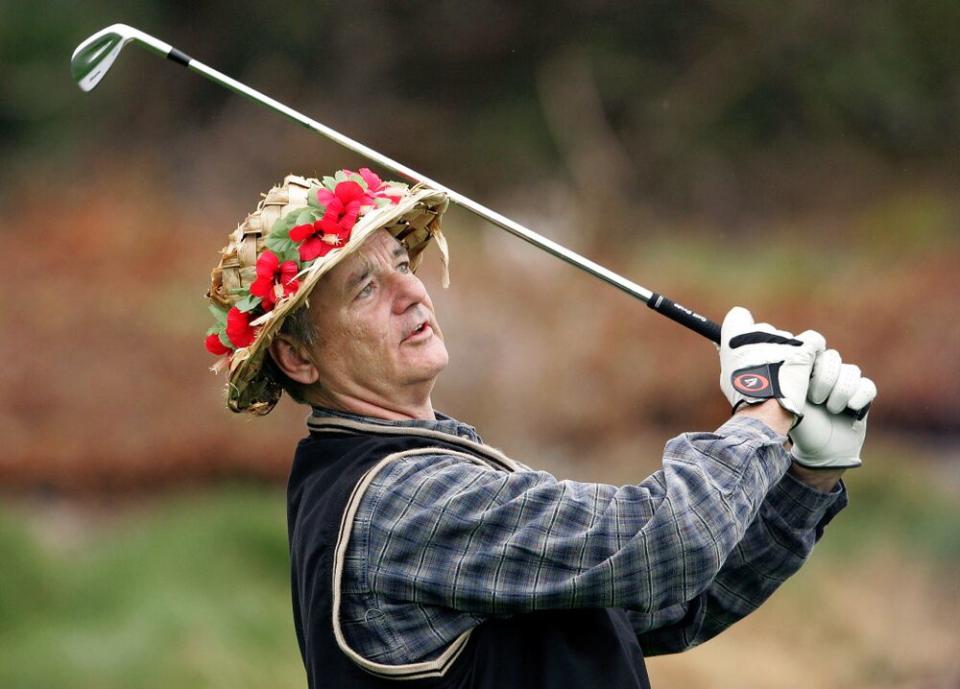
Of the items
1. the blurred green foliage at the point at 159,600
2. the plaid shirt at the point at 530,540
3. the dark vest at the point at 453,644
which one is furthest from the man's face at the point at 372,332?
the blurred green foliage at the point at 159,600

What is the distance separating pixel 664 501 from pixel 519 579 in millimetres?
237

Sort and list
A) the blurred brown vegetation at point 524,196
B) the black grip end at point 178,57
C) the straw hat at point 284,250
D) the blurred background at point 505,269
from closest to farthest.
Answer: the straw hat at point 284,250 → the black grip end at point 178,57 → the blurred background at point 505,269 → the blurred brown vegetation at point 524,196

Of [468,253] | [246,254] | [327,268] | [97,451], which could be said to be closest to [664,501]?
[327,268]

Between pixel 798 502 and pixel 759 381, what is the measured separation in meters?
0.35

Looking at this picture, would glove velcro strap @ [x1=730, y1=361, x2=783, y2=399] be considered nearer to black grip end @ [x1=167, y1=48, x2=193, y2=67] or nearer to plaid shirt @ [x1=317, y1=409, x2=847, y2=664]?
plaid shirt @ [x1=317, y1=409, x2=847, y2=664]

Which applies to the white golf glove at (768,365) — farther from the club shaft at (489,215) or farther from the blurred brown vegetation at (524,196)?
the blurred brown vegetation at (524,196)

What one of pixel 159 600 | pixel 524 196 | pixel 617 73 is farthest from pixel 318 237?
pixel 617 73

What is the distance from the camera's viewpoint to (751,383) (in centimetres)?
235

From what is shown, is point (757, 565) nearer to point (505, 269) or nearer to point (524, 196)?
point (505, 269)

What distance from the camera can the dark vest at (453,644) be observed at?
7.27ft

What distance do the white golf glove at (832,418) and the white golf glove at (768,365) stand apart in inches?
1.7

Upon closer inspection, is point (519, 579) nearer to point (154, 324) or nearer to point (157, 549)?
point (157, 549)

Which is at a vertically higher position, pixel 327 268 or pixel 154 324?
pixel 154 324

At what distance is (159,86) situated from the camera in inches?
378
